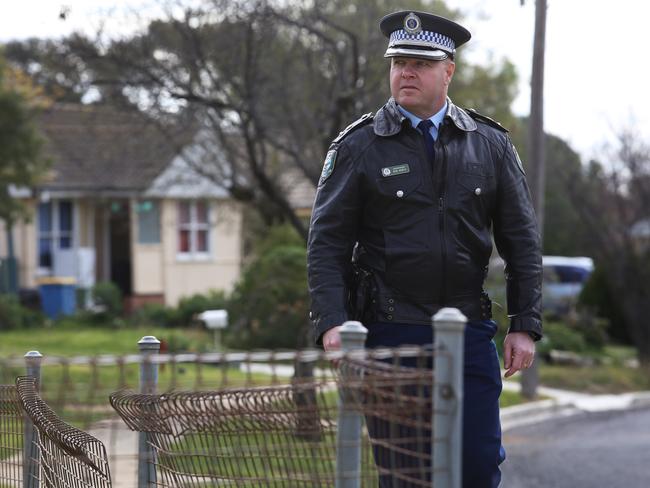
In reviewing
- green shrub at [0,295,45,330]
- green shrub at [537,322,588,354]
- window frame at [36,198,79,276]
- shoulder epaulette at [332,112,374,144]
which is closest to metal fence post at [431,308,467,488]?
shoulder epaulette at [332,112,374,144]

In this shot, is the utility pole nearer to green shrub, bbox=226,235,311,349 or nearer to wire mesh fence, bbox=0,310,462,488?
green shrub, bbox=226,235,311,349

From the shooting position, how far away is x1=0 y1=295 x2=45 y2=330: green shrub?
2911cm

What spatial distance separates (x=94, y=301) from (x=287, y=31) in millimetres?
17950

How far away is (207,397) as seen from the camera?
12.6 feet

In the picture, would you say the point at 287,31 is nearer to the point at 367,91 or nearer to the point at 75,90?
the point at 367,91

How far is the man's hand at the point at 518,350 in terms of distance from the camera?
5.09m

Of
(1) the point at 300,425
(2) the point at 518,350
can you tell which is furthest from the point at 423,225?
(1) the point at 300,425

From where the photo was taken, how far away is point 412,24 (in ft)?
16.9

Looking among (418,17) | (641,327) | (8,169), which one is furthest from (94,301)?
(418,17)

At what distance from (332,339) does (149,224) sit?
3239 centimetres

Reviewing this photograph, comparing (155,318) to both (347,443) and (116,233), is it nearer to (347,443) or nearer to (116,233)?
(116,233)

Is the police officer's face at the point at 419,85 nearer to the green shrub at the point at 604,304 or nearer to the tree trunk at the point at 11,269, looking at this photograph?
the green shrub at the point at 604,304

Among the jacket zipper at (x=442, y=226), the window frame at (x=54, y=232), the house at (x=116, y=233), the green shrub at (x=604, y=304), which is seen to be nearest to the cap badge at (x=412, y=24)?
the jacket zipper at (x=442, y=226)

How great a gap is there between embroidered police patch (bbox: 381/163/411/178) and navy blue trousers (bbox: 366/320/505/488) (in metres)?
0.54
